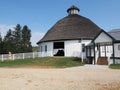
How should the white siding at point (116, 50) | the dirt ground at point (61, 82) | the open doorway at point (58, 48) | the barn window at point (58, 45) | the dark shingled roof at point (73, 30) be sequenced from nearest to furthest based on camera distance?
the dirt ground at point (61, 82) → the white siding at point (116, 50) → the dark shingled roof at point (73, 30) → the open doorway at point (58, 48) → the barn window at point (58, 45)

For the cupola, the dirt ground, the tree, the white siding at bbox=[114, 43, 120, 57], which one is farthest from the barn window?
the tree

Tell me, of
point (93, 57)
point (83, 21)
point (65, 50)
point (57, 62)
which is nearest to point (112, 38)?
point (93, 57)

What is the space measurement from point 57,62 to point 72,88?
17.1 metres

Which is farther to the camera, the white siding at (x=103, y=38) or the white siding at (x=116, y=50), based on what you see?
the white siding at (x=103, y=38)

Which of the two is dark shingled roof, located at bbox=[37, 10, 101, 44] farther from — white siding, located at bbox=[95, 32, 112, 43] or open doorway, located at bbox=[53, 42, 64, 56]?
white siding, located at bbox=[95, 32, 112, 43]

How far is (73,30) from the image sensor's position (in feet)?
111

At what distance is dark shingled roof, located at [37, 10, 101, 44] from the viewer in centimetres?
3244

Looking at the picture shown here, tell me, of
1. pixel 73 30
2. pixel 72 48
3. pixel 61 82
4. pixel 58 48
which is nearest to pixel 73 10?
pixel 73 30

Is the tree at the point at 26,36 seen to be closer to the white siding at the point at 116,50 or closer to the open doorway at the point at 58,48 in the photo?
the open doorway at the point at 58,48

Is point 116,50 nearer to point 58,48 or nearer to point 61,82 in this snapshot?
point 58,48

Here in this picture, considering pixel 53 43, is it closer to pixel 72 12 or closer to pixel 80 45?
pixel 80 45

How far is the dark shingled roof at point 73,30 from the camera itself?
32438 millimetres

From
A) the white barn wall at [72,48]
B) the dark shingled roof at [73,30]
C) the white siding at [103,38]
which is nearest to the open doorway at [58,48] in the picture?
the white barn wall at [72,48]

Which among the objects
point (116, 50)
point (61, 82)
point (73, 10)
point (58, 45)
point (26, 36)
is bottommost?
point (61, 82)
